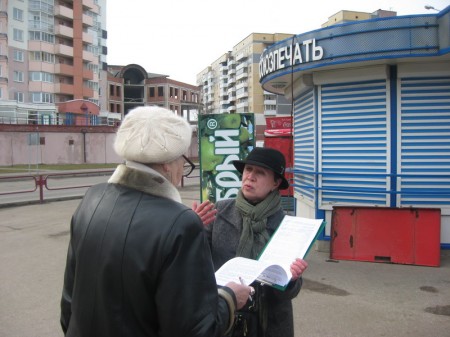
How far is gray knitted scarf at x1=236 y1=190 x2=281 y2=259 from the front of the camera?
2607mm

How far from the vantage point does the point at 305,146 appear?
26.4ft

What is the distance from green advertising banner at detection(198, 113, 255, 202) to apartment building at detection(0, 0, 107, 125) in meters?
43.2

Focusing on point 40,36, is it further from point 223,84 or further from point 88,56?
point 223,84

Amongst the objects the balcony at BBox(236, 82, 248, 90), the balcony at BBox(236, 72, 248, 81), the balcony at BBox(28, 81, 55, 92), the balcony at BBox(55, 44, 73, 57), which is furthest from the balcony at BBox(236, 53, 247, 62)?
the balcony at BBox(28, 81, 55, 92)

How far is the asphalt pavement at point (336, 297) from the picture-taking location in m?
4.25

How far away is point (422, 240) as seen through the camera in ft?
20.7

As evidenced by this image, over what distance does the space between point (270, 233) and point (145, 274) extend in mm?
1341

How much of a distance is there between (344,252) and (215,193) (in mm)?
2200

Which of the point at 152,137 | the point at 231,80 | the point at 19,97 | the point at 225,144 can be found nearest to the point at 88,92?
the point at 19,97

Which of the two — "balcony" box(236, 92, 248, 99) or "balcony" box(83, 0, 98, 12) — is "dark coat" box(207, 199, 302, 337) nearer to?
"balcony" box(83, 0, 98, 12)

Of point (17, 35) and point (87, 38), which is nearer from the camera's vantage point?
point (17, 35)

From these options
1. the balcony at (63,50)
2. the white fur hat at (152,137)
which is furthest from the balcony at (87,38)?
the white fur hat at (152,137)

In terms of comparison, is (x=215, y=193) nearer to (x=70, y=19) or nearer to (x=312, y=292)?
(x=312, y=292)

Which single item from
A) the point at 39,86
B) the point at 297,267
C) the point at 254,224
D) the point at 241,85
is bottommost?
the point at 297,267
